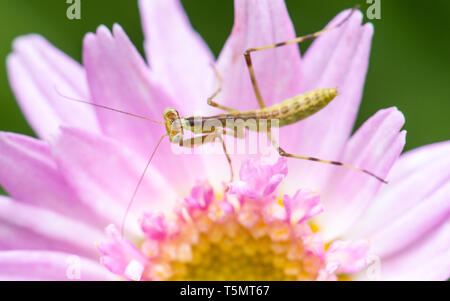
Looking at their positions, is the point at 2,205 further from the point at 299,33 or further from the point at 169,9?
the point at 299,33

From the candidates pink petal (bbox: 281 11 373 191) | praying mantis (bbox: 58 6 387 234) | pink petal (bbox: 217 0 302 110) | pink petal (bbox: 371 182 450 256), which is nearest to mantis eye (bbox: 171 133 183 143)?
praying mantis (bbox: 58 6 387 234)

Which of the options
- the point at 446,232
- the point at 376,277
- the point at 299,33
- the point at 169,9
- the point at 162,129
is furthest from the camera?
the point at 299,33

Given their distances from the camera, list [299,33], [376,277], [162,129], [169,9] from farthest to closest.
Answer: [299,33], [169,9], [162,129], [376,277]

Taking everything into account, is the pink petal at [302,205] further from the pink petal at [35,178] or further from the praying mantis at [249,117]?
the pink petal at [35,178]

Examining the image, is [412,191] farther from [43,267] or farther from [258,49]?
[43,267]

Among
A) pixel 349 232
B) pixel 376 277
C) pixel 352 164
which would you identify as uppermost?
pixel 352 164

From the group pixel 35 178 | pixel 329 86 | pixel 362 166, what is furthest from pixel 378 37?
pixel 35 178

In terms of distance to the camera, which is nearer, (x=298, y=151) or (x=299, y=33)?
(x=298, y=151)

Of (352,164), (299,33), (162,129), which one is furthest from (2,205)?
(299,33)
